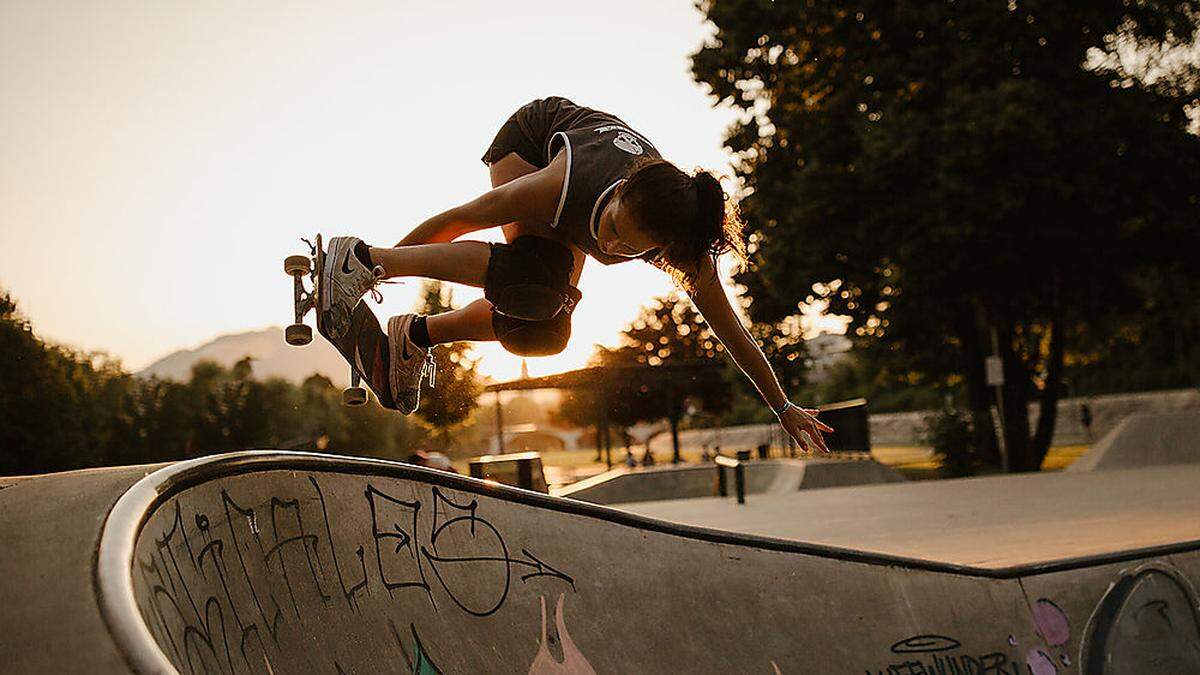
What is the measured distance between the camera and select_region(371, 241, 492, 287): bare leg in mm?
3781

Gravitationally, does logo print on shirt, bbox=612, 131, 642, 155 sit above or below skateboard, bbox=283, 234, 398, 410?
above

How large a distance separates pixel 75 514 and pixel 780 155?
66.2ft

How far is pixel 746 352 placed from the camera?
3.98 m

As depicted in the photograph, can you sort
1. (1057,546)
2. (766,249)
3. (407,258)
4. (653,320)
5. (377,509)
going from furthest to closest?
(653,320) < (766,249) < (1057,546) < (407,258) < (377,509)

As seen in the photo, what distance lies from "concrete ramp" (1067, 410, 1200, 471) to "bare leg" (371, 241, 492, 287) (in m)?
17.3

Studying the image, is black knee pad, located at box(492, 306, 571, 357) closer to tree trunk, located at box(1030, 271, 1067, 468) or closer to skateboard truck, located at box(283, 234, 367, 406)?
skateboard truck, located at box(283, 234, 367, 406)

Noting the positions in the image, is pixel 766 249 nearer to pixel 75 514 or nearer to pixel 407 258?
pixel 407 258

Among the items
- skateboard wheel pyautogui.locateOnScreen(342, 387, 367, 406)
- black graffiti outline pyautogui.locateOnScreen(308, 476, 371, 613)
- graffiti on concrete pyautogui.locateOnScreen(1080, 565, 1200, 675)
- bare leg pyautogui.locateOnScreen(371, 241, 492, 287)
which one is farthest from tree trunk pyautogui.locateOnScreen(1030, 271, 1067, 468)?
black graffiti outline pyautogui.locateOnScreen(308, 476, 371, 613)

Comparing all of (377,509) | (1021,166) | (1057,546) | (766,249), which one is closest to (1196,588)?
(1057,546)

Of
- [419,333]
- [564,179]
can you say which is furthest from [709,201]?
[419,333]

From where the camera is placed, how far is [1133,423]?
18812mm

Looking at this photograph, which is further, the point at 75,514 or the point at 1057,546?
the point at 1057,546

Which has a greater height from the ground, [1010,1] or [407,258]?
[1010,1]

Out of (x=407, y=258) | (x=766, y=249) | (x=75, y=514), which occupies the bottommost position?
(x=75, y=514)
